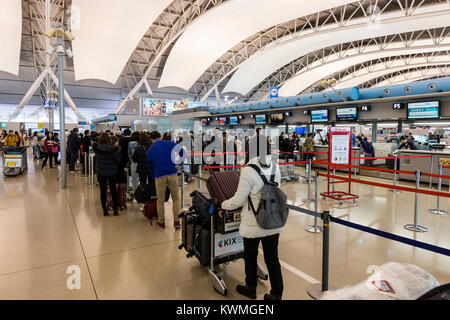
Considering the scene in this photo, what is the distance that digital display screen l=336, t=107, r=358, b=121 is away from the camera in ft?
38.9

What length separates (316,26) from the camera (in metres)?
21.2

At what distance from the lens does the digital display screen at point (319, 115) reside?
12.9 metres

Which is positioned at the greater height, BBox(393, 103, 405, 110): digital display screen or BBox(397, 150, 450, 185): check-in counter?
BBox(393, 103, 405, 110): digital display screen

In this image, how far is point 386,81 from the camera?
45.5 meters

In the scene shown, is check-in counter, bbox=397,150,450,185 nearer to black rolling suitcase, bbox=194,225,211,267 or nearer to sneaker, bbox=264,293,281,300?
sneaker, bbox=264,293,281,300

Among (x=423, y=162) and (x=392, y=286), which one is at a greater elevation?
(x=392, y=286)

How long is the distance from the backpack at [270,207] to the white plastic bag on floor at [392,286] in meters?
1.27

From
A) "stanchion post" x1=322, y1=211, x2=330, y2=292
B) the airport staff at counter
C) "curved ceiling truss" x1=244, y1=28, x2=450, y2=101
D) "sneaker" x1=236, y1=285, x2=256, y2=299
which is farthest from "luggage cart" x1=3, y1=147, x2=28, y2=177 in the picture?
"curved ceiling truss" x1=244, y1=28, x2=450, y2=101

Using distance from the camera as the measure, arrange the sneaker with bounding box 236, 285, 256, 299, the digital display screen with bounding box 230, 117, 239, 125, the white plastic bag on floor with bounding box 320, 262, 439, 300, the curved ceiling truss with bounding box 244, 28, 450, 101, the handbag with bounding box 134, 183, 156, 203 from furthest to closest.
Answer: the curved ceiling truss with bounding box 244, 28, 450, 101 → the digital display screen with bounding box 230, 117, 239, 125 → the handbag with bounding box 134, 183, 156, 203 → the sneaker with bounding box 236, 285, 256, 299 → the white plastic bag on floor with bounding box 320, 262, 439, 300

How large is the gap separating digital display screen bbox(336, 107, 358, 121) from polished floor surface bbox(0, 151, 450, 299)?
20.0ft

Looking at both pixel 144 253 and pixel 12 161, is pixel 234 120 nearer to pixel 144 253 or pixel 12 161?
pixel 12 161

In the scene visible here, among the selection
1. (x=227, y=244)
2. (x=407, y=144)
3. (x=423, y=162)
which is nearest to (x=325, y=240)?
(x=227, y=244)

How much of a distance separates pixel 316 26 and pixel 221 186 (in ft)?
72.5
